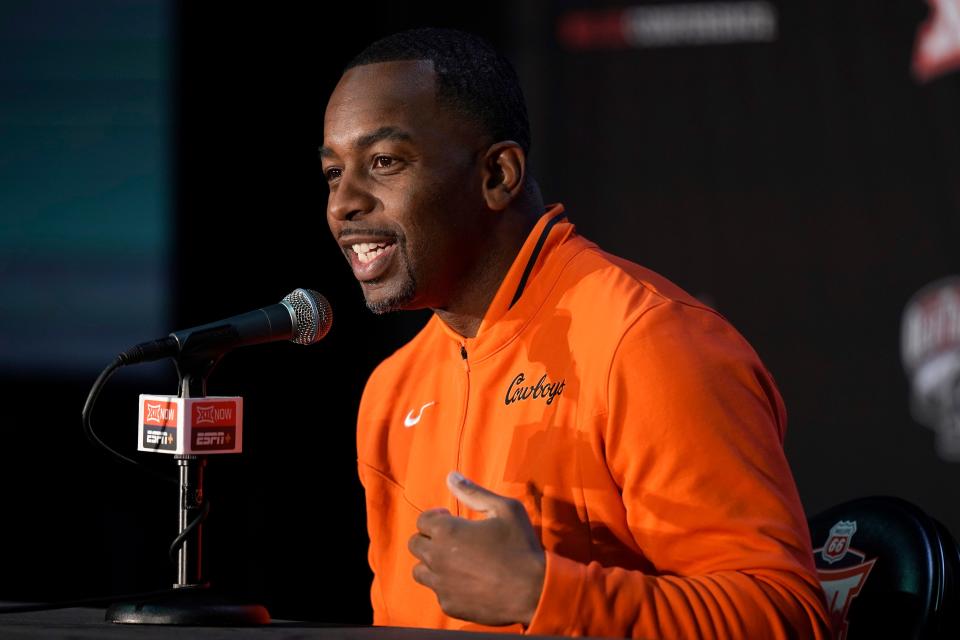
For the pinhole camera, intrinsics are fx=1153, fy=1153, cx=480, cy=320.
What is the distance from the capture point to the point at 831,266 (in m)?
3.16

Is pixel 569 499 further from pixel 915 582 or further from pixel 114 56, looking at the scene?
pixel 114 56

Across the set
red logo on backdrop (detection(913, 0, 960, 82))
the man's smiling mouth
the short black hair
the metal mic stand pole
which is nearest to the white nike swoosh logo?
the man's smiling mouth

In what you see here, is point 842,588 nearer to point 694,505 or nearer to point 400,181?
point 694,505

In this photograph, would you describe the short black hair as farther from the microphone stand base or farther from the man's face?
the microphone stand base

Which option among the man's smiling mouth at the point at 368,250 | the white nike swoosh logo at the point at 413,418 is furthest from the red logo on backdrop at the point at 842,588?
the man's smiling mouth at the point at 368,250

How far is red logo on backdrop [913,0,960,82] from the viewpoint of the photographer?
302 cm

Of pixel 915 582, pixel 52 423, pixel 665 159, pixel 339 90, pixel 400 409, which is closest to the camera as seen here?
pixel 915 582

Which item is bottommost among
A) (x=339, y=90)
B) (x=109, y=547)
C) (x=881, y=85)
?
(x=109, y=547)

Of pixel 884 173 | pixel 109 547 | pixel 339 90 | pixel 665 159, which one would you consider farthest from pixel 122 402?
pixel 884 173

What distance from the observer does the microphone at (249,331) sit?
143cm

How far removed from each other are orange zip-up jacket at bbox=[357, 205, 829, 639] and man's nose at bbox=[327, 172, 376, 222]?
25 centimetres

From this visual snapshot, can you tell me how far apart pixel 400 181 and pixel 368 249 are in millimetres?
119

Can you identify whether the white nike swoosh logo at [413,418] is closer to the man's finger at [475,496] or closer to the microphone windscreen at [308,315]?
the microphone windscreen at [308,315]

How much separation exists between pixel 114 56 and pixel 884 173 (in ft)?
7.77
